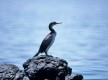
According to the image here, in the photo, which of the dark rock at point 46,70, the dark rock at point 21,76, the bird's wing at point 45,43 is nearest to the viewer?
the dark rock at point 46,70

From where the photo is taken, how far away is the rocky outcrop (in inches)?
533

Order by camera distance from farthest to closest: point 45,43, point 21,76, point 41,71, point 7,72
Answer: point 45,43 → point 7,72 → point 21,76 → point 41,71

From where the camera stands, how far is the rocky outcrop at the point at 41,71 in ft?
44.4

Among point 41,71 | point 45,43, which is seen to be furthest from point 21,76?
point 45,43

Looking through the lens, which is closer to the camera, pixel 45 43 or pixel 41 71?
pixel 41 71

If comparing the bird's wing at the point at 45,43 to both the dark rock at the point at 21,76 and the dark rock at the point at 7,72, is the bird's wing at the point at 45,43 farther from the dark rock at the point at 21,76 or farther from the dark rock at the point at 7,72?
the dark rock at the point at 21,76

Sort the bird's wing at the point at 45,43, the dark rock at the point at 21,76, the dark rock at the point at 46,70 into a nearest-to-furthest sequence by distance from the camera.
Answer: the dark rock at the point at 46,70 < the dark rock at the point at 21,76 < the bird's wing at the point at 45,43

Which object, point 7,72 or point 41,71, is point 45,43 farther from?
point 41,71

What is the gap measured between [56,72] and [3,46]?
97.3 feet

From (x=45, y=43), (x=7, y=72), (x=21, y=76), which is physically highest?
(x=45, y=43)

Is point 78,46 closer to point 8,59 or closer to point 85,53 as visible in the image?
point 85,53

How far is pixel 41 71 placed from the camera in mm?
13523

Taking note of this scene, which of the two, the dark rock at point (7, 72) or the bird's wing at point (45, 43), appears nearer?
the dark rock at point (7, 72)

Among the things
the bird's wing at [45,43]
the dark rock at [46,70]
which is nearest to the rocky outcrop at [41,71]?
the dark rock at [46,70]
